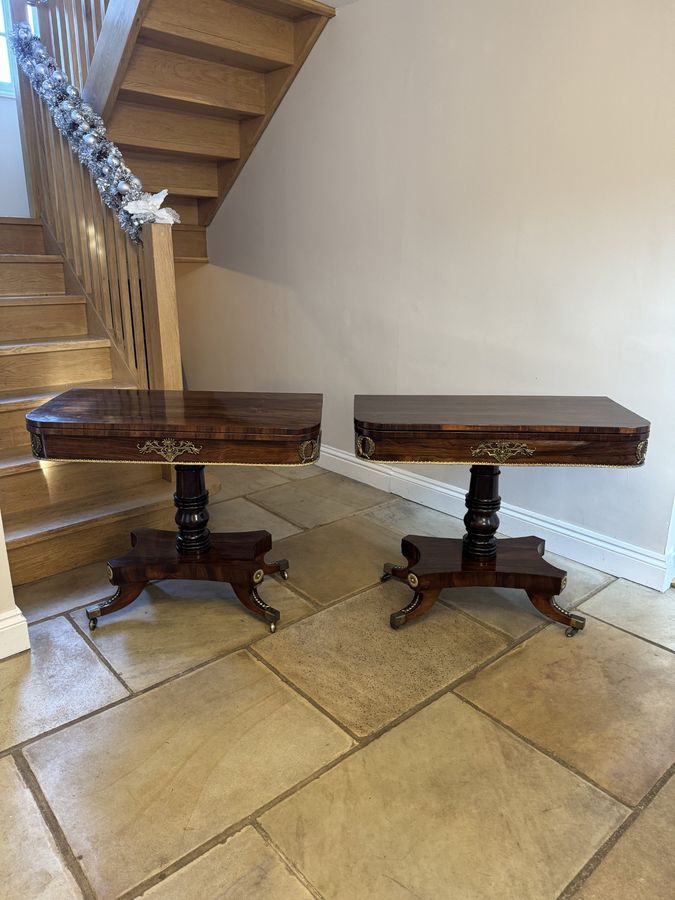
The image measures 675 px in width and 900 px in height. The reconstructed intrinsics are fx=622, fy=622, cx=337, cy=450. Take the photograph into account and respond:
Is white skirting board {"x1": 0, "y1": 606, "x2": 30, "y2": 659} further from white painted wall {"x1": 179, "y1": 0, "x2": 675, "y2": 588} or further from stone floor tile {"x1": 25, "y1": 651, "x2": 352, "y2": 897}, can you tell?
white painted wall {"x1": 179, "y1": 0, "x2": 675, "y2": 588}

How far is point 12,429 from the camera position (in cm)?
251

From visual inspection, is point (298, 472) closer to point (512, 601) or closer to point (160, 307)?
point (160, 307)

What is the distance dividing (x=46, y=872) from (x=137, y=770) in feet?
0.87

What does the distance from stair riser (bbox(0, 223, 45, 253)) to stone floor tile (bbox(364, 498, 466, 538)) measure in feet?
7.71

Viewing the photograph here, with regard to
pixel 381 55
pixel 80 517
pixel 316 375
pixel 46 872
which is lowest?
pixel 46 872

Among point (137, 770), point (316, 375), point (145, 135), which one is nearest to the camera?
point (137, 770)

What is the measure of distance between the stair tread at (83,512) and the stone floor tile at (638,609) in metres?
1.70

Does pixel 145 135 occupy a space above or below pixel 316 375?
above

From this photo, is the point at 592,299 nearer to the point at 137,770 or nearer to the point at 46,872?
the point at 137,770

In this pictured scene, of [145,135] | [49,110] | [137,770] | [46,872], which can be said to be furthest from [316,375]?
[46,872]

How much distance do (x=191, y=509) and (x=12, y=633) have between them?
63 centimetres

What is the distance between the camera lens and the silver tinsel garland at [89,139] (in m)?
2.43

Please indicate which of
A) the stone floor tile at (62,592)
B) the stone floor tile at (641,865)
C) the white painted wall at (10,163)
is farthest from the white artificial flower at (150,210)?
the white painted wall at (10,163)

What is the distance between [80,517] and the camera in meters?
2.38
